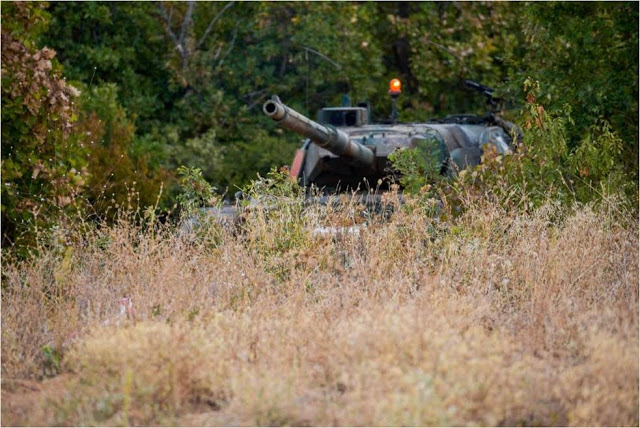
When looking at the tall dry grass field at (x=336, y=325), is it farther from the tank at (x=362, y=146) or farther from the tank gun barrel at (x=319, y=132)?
the tank at (x=362, y=146)

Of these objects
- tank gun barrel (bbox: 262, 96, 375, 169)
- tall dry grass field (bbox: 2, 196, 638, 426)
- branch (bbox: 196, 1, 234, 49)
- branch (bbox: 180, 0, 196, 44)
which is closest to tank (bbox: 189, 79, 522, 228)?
tank gun barrel (bbox: 262, 96, 375, 169)

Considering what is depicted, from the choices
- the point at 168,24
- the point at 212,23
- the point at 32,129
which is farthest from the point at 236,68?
the point at 32,129

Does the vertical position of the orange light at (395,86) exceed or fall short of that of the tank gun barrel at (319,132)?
it exceeds it

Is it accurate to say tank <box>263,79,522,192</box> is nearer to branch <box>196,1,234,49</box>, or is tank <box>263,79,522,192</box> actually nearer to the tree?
the tree

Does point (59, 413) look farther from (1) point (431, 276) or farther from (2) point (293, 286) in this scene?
(1) point (431, 276)

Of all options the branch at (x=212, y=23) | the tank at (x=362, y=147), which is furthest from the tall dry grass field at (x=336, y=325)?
the branch at (x=212, y=23)

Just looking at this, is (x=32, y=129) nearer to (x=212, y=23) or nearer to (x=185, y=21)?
(x=185, y=21)

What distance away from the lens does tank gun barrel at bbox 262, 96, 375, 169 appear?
10414mm

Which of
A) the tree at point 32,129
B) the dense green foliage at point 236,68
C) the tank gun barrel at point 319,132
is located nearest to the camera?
the tree at point 32,129

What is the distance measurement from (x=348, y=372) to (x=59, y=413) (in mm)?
1373

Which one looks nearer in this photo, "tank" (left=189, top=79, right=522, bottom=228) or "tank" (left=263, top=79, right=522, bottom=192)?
"tank" (left=189, top=79, right=522, bottom=228)

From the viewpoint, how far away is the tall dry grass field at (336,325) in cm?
521

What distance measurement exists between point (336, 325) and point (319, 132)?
5.00 metres

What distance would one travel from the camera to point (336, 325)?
6.23m
